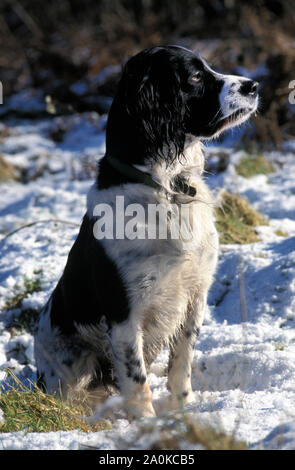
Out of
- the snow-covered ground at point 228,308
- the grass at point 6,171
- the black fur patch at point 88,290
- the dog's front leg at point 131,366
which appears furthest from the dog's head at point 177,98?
the grass at point 6,171

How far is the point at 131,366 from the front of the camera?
298 centimetres

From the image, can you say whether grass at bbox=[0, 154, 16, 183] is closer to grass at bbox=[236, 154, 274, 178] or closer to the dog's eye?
grass at bbox=[236, 154, 274, 178]

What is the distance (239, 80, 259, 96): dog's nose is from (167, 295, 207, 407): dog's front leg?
3.55ft

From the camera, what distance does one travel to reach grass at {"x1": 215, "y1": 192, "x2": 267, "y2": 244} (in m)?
5.03

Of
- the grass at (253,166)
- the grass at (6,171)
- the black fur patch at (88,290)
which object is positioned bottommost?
the black fur patch at (88,290)

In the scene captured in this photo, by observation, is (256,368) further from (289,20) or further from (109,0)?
(109,0)

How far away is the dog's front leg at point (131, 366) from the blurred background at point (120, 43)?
573 centimetres

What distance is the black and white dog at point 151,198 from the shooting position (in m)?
2.88

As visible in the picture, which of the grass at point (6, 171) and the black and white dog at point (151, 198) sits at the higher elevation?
the grass at point (6, 171)

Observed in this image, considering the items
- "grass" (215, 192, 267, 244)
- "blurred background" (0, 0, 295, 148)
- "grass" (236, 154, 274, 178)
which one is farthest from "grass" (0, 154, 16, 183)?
"grass" (215, 192, 267, 244)

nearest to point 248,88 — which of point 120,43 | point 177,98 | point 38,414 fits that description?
point 177,98

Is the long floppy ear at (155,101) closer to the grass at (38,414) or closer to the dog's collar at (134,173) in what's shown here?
the dog's collar at (134,173)
